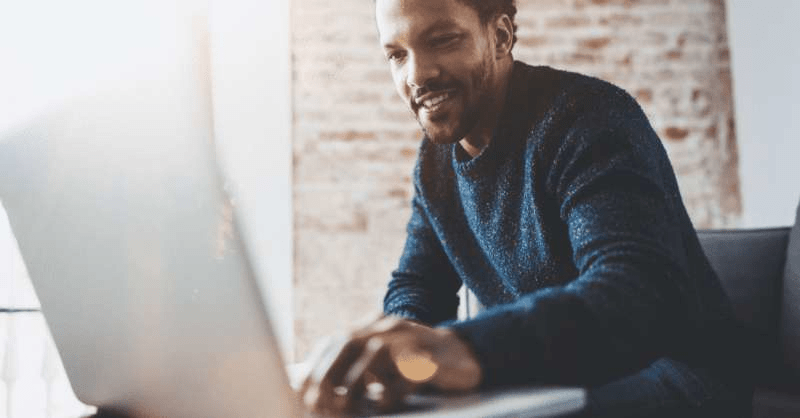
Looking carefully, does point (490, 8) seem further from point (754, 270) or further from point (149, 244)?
point (754, 270)

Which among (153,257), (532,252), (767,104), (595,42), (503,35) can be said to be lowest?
(532,252)

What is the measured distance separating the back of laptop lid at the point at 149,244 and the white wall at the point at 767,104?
6.42ft

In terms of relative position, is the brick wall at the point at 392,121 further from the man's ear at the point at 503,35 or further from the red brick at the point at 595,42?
the man's ear at the point at 503,35

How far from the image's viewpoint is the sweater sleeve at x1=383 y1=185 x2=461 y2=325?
1171mm

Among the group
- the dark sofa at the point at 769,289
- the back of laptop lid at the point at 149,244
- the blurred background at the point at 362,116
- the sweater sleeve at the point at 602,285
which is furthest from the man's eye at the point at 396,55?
the blurred background at the point at 362,116

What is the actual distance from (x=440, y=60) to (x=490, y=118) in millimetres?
160

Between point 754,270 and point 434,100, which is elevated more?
point 434,100

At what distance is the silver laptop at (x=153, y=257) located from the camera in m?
0.44

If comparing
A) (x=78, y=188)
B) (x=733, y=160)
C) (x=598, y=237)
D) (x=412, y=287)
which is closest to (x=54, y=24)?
(x=78, y=188)

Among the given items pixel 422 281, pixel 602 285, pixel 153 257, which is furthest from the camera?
pixel 422 281

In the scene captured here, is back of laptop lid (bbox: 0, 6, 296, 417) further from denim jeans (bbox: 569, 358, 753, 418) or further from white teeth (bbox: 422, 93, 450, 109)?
white teeth (bbox: 422, 93, 450, 109)

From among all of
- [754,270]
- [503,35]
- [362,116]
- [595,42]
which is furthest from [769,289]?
[362,116]

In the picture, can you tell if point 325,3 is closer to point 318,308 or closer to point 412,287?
point 318,308

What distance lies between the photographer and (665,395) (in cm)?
80
